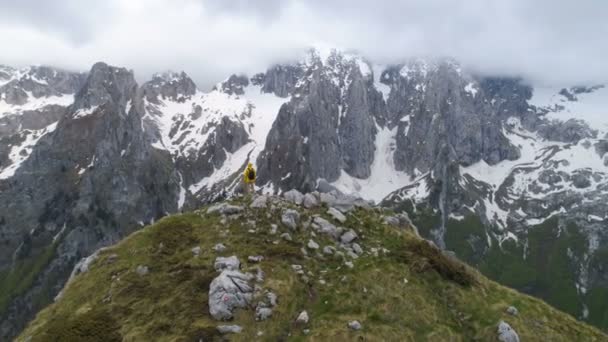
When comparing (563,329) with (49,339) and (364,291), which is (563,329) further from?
(49,339)

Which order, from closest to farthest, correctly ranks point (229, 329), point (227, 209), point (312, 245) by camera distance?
point (229, 329) → point (312, 245) → point (227, 209)

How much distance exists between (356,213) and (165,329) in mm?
34375

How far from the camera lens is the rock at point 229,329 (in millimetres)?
41628

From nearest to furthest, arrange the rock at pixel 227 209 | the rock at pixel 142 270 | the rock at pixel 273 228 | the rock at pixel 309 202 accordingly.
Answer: the rock at pixel 142 270, the rock at pixel 273 228, the rock at pixel 227 209, the rock at pixel 309 202

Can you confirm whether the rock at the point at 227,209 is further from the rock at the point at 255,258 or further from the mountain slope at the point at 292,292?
the rock at the point at 255,258

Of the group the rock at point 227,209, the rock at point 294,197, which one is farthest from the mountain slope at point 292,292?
the rock at point 294,197

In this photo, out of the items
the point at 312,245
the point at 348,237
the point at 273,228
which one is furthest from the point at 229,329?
the point at 348,237

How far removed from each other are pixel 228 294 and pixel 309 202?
2751 cm

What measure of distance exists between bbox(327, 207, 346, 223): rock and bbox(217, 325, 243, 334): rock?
25760 mm

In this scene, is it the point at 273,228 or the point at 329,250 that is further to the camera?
the point at 273,228

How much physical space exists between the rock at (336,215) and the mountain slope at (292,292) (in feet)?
5.94

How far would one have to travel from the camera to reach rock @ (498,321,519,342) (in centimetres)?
4409

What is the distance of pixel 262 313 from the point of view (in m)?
43.7

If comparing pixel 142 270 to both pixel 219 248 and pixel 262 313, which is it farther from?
pixel 262 313
